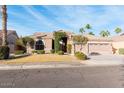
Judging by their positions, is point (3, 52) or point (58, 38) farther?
point (58, 38)

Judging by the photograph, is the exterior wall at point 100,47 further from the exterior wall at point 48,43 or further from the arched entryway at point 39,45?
the arched entryway at point 39,45

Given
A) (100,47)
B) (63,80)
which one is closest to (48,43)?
(100,47)

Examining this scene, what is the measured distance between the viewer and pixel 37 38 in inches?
1658

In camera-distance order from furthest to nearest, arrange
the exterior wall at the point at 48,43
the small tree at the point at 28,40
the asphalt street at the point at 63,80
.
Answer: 1. the exterior wall at the point at 48,43
2. the small tree at the point at 28,40
3. the asphalt street at the point at 63,80

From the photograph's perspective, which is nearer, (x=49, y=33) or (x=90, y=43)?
(x=90, y=43)

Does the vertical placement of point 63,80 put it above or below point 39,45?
below

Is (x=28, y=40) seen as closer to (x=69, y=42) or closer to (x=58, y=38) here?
(x=58, y=38)

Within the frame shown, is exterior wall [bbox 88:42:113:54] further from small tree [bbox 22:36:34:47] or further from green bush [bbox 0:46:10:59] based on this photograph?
green bush [bbox 0:46:10:59]


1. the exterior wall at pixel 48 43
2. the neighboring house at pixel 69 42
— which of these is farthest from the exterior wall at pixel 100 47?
the exterior wall at pixel 48 43

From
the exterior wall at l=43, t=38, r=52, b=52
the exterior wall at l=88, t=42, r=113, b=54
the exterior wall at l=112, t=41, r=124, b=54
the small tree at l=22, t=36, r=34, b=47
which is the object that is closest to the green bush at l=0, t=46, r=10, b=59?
the small tree at l=22, t=36, r=34, b=47

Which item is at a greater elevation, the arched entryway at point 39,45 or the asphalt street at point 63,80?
the arched entryway at point 39,45
